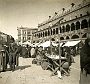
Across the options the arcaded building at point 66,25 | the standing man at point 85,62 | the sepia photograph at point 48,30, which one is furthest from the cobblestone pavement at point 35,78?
the arcaded building at point 66,25

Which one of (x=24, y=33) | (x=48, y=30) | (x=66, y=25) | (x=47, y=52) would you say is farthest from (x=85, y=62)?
(x=47, y=52)

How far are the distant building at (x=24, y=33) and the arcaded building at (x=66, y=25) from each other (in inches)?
2.8

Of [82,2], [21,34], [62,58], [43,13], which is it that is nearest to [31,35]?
[21,34]

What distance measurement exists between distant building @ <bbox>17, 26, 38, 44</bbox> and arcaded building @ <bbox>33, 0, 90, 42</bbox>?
0.23ft

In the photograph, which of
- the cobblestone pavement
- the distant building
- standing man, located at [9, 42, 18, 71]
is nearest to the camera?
the cobblestone pavement

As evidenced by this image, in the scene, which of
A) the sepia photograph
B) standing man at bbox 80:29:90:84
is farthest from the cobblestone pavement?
standing man at bbox 80:29:90:84

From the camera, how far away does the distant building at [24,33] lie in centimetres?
280

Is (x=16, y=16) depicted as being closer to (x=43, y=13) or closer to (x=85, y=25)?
(x=43, y=13)

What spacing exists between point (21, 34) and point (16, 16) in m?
0.30

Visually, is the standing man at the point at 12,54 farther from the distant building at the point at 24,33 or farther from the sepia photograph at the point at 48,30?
the distant building at the point at 24,33

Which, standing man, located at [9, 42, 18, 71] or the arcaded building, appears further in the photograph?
standing man, located at [9, 42, 18, 71]

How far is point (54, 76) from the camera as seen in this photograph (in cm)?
301

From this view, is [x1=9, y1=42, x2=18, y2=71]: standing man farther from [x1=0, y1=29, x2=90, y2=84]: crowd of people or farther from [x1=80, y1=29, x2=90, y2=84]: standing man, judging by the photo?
[x1=80, y1=29, x2=90, y2=84]: standing man

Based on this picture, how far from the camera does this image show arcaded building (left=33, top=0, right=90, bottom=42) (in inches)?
111
